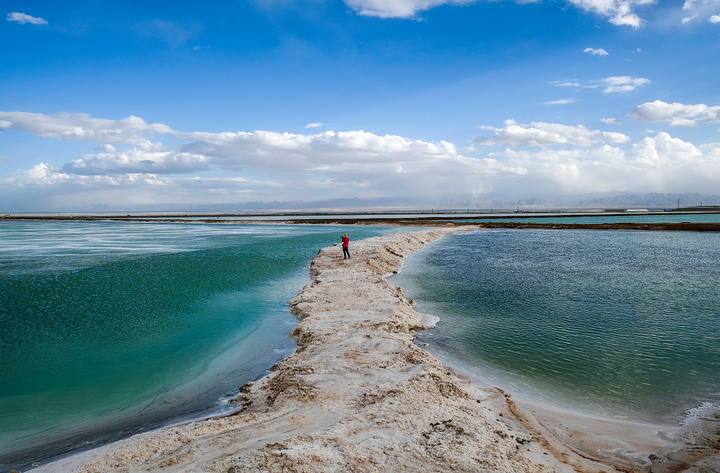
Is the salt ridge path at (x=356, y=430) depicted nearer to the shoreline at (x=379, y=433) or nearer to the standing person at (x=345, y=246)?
the shoreline at (x=379, y=433)

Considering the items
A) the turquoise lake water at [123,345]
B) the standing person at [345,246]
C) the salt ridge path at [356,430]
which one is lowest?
the turquoise lake water at [123,345]

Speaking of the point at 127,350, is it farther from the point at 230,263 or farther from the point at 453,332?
the point at 230,263

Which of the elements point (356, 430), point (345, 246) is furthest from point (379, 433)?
point (345, 246)

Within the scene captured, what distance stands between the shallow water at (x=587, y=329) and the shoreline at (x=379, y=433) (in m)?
1.71

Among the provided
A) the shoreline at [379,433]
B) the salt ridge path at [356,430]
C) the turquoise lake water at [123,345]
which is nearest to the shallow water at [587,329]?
the shoreline at [379,433]

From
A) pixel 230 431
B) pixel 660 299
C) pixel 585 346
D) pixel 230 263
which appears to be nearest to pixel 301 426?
pixel 230 431

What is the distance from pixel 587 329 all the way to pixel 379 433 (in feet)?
37.2

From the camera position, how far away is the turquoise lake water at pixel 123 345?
30.4ft

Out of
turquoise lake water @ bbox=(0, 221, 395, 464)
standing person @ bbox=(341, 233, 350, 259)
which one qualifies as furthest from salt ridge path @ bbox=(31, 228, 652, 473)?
standing person @ bbox=(341, 233, 350, 259)

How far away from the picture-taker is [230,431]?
25.3 ft

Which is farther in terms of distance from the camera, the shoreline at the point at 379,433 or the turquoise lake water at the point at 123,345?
the turquoise lake water at the point at 123,345

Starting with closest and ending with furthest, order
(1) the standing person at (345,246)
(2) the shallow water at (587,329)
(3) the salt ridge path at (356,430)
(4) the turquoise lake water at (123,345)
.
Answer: (3) the salt ridge path at (356,430), (4) the turquoise lake water at (123,345), (2) the shallow water at (587,329), (1) the standing person at (345,246)

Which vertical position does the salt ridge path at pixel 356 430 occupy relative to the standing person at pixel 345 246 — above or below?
below

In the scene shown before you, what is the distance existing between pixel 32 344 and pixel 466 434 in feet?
49.5
